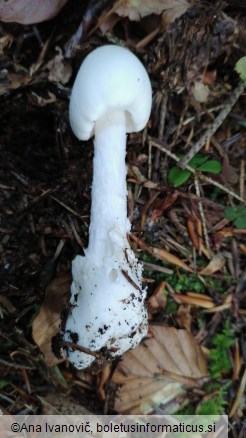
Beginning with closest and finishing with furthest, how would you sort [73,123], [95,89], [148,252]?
[95,89]
[73,123]
[148,252]

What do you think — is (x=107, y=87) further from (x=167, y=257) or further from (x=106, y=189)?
(x=167, y=257)

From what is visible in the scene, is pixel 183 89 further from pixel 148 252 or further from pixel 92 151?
pixel 148 252

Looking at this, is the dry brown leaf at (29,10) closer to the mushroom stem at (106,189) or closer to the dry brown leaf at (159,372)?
the mushroom stem at (106,189)

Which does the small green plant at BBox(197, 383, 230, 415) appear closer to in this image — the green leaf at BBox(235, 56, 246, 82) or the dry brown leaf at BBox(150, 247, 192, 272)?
the dry brown leaf at BBox(150, 247, 192, 272)

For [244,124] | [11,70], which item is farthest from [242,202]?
[11,70]

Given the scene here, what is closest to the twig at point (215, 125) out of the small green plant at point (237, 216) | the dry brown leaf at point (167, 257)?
the small green plant at point (237, 216)

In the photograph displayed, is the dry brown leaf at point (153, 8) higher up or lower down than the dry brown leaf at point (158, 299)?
higher up

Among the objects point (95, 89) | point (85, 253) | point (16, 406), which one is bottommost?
point (16, 406)
